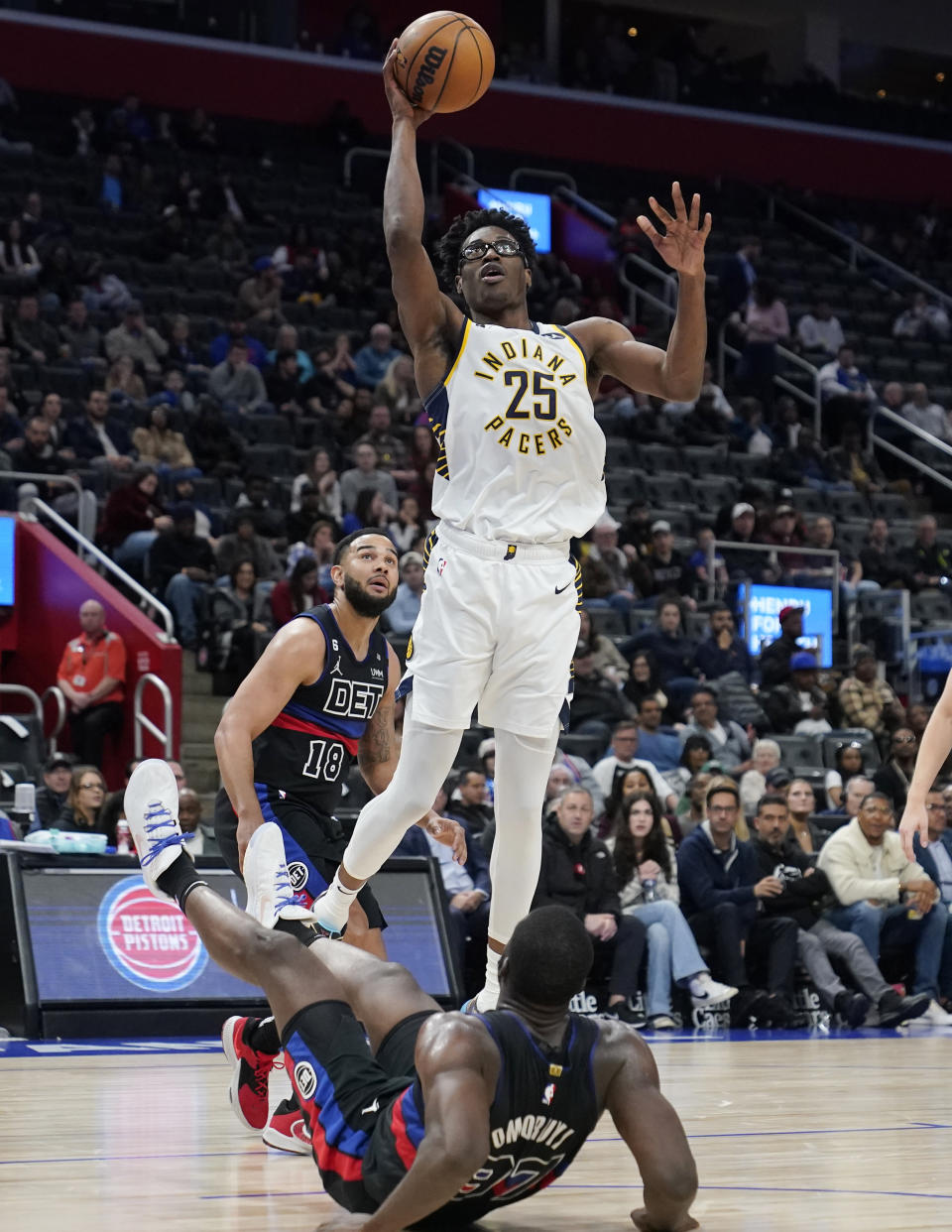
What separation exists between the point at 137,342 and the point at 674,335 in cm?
1396

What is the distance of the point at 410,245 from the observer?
17.7ft

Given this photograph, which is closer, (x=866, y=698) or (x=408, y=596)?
(x=408, y=596)

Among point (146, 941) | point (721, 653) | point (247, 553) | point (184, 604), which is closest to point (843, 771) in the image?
point (721, 653)

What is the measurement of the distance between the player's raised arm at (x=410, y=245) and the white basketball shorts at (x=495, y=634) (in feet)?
1.90

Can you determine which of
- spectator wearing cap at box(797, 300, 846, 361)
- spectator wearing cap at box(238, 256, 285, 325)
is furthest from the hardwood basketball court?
spectator wearing cap at box(797, 300, 846, 361)

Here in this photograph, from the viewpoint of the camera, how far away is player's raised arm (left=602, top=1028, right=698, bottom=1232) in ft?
12.5

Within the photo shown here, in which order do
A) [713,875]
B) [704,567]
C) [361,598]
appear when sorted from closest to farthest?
[361,598] < [713,875] < [704,567]

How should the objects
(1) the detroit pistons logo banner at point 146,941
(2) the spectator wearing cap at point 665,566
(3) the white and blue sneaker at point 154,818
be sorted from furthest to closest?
(2) the spectator wearing cap at point 665,566 < (1) the detroit pistons logo banner at point 146,941 < (3) the white and blue sneaker at point 154,818

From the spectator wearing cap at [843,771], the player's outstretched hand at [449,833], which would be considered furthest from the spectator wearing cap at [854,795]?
the player's outstretched hand at [449,833]

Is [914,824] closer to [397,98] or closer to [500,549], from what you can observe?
[500,549]

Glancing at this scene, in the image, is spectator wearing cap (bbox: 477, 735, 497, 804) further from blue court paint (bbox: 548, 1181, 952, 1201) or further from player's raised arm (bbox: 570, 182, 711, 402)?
blue court paint (bbox: 548, 1181, 952, 1201)

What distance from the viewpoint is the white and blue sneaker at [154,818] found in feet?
17.3

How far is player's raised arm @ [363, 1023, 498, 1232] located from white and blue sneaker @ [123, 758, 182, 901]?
1.74 m

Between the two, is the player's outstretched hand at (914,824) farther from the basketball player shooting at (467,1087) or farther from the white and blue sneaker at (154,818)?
the white and blue sneaker at (154,818)
